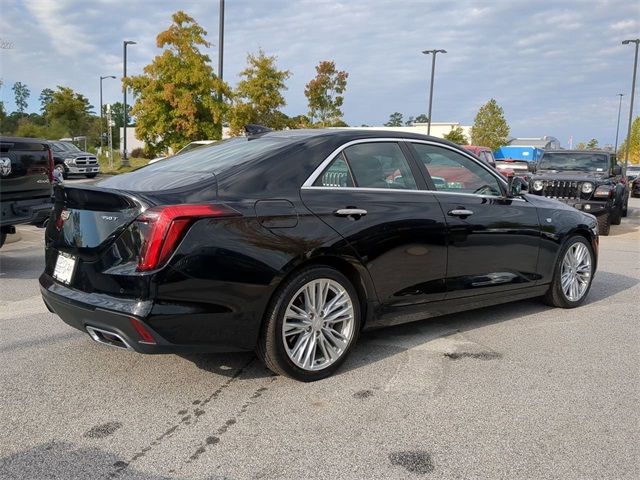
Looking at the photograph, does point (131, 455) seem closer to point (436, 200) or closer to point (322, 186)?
point (322, 186)

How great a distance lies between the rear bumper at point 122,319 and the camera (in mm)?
3166

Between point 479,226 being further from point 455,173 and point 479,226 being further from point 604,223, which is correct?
point 604,223

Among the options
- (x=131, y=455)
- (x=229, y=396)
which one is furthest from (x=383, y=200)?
(x=131, y=455)

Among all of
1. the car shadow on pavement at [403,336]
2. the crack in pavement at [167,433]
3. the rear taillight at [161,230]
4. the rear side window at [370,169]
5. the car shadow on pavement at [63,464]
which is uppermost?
the rear side window at [370,169]

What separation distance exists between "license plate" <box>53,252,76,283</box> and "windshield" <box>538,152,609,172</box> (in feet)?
→ 38.9

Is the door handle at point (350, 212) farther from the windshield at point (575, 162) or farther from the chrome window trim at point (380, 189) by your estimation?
the windshield at point (575, 162)

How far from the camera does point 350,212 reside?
3854 mm

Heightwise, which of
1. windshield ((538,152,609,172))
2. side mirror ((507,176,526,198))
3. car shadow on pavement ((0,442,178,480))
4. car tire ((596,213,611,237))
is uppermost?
windshield ((538,152,609,172))

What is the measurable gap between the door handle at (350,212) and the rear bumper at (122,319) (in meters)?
1.02

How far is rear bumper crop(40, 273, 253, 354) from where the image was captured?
10.4 ft

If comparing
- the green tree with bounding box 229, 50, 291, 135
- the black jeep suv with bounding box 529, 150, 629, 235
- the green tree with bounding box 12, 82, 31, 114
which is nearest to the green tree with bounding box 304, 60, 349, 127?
the green tree with bounding box 229, 50, 291, 135

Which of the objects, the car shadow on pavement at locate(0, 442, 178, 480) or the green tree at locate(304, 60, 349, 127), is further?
the green tree at locate(304, 60, 349, 127)

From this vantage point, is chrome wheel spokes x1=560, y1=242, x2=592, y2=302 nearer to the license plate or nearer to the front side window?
the front side window

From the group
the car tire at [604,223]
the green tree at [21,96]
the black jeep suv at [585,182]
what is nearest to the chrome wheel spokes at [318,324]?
the black jeep suv at [585,182]
